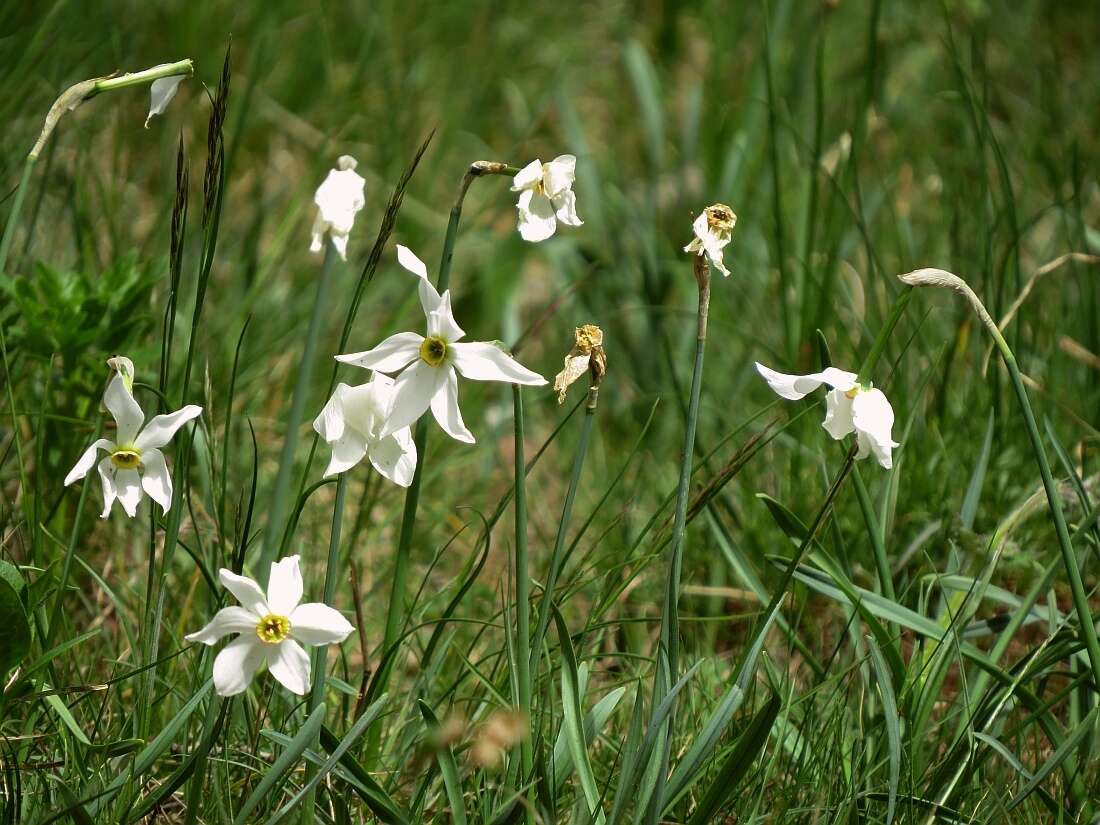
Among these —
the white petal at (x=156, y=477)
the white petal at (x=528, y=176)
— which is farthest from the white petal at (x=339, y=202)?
the white petal at (x=156, y=477)

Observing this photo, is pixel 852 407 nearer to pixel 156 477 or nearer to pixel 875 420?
pixel 875 420

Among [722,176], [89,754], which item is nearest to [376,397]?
[89,754]

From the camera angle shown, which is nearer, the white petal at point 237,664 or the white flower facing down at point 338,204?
the white petal at point 237,664

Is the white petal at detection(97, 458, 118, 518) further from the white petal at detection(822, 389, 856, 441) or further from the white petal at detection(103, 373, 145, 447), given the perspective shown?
the white petal at detection(822, 389, 856, 441)

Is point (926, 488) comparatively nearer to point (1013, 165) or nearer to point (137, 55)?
point (1013, 165)

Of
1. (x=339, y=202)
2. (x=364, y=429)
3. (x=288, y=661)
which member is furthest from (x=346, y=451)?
(x=339, y=202)

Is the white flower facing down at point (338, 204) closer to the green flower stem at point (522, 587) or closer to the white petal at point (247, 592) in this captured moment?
the green flower stem at point (522, 587)
